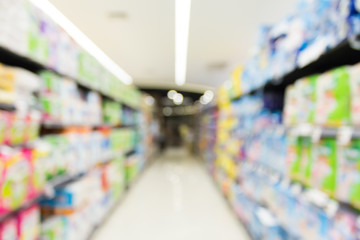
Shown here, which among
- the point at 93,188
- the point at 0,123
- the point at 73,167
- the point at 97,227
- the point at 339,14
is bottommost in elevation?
the point at 97,227

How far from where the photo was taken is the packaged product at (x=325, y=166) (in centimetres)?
136

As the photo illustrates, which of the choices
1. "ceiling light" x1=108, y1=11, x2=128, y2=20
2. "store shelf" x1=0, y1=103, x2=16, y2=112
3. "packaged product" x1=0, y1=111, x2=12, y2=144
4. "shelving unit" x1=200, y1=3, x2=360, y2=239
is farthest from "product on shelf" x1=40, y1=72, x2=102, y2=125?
"shelving unit" x1=200, y1=3, x2=360, y2=239

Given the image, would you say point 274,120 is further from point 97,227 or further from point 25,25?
point 97,227

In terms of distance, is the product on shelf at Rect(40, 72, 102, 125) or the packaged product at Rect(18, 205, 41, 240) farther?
the product on shelf at Rect(40, 72, 102, 125)

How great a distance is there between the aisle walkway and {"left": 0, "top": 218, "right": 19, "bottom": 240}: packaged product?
1.40m

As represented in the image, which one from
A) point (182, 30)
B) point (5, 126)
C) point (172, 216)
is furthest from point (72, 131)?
point (182, 30)

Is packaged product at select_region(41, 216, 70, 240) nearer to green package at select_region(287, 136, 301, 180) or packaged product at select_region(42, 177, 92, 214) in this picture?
packaged product at select_region(42, 177, 92, 214)

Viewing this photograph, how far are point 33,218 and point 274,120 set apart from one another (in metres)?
2.18

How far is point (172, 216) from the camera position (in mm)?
3496

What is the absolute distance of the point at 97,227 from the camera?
3023 millimetres

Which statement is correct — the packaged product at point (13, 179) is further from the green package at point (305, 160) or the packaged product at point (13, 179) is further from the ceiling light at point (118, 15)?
the ceiling light at point (118, 15)

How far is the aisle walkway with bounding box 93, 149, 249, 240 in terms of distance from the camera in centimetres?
288

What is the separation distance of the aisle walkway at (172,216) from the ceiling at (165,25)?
2639 mm

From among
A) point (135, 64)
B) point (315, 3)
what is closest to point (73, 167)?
point (315, 3)
